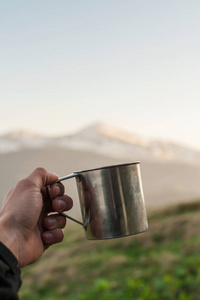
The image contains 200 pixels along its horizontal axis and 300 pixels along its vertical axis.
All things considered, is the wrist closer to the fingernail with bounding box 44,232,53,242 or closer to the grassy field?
the fingernail with bounding box 44,232,53,242

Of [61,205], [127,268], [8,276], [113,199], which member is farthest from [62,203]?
[127,268]

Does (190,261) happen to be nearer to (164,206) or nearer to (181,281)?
(181,281)

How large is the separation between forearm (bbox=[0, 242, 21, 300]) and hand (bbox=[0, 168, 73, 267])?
7.1 inches

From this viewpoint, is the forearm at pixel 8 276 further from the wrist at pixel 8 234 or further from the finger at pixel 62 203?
the finger at pixel 62 203

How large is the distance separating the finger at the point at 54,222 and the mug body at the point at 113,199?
0.84 ft

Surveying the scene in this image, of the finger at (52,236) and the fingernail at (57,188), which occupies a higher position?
the fingernail at (57,188)

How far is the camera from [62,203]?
198 centimetres

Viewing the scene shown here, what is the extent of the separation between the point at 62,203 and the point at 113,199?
29cm

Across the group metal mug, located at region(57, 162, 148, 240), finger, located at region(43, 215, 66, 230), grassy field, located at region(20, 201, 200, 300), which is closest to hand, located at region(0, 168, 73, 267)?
finger, located at region(43, 215, 66, 230)

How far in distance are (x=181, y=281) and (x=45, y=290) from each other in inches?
89.0

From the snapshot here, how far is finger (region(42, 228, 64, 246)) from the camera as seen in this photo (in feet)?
6.68

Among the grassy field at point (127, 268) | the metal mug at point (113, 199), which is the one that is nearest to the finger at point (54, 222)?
the metal mug at point (113, 199)

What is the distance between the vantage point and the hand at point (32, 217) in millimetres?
1760

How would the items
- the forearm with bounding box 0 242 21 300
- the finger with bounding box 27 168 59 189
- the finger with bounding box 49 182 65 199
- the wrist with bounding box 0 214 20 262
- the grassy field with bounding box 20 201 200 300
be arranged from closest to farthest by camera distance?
1. the forearm with bounding box 0 242 21 300
2. the wrist with bounding box 0 214 20 262
3. the finger with bounding box 27 168 59 189
4. the finger with bounding box 49 182 65 199
5. the grassy field with bounding box 20 201 200 300
